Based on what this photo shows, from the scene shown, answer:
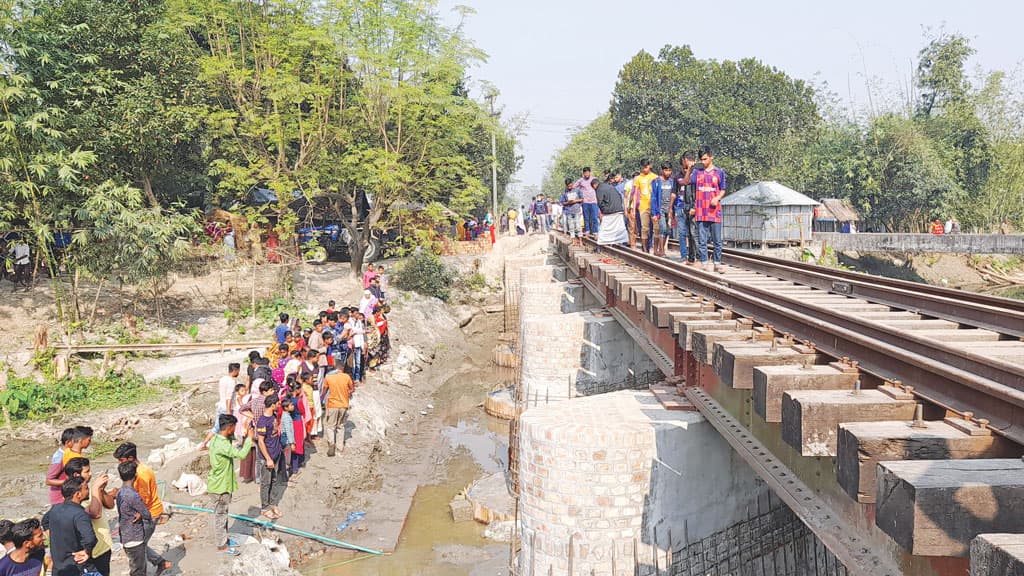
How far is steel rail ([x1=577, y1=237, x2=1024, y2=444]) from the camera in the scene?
3.14 m

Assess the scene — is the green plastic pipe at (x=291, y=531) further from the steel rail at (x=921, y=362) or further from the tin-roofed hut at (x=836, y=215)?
the tin-roofed hut at (x=836, y=215)

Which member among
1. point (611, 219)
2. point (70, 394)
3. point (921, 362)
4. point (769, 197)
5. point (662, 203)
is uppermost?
point (769, 197)

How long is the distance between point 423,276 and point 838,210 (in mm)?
27424

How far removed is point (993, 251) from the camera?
2467 cm

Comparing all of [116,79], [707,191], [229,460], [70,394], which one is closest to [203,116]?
[116,79]

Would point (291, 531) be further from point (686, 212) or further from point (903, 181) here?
point (903, 181)

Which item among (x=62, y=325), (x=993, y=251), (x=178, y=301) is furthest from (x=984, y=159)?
(x=62, y=325)

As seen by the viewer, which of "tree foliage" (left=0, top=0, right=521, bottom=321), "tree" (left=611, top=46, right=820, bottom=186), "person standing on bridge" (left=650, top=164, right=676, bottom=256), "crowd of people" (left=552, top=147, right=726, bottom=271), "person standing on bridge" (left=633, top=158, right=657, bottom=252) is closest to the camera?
"crowd of people" (left=552, top=147, right=726, bottom=271)

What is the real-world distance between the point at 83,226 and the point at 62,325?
2.15 m

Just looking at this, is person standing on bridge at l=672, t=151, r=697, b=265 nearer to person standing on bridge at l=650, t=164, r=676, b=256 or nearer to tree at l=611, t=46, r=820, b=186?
person standing on bridge at l=650, t=164, r=676, b=256

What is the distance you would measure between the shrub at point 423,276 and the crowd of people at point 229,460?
30.8 feet

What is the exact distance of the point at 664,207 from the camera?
45.3ft

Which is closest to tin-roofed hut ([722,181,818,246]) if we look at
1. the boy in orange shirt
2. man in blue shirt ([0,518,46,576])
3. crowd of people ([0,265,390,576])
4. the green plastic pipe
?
crowd of people ([0,265,390,576])

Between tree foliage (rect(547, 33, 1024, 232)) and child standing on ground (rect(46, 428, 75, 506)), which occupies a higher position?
tree foliage (rect(547, 33, 1024, 232))
